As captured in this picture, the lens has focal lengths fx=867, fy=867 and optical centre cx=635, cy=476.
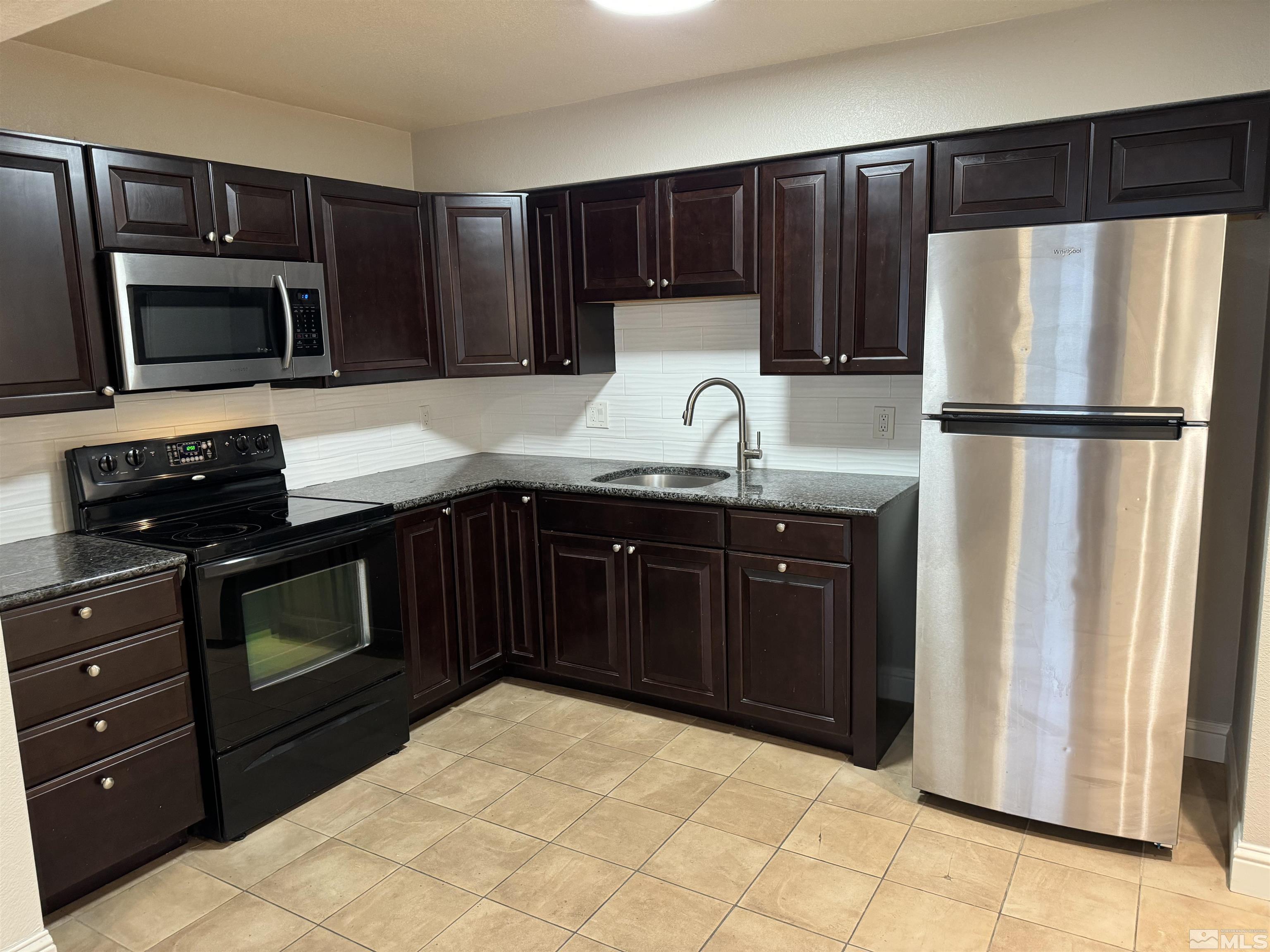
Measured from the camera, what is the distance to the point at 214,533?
8.54 ft

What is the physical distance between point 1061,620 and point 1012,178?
4.28 feet

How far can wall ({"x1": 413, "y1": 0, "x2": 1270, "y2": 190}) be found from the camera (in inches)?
92.2

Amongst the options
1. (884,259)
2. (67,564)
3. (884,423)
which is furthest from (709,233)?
(67,564)

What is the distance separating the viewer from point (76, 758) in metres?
2.16

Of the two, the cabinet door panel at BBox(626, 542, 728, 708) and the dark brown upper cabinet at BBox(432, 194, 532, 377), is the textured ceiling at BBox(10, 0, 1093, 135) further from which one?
the cabinet door panel at BBox(626, 542, 728, 708)

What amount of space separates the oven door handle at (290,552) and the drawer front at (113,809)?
17.4 inches

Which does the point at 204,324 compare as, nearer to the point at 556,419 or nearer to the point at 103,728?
the point at 103,728

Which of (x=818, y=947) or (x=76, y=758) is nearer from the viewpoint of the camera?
(x=818, y=947)

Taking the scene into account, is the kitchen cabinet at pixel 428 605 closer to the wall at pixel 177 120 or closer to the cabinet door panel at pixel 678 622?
the cabinet door panel at pixel 678 622

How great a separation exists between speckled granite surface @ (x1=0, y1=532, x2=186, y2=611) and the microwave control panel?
856mm

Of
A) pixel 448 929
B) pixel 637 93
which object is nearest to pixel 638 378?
pixel 637 93

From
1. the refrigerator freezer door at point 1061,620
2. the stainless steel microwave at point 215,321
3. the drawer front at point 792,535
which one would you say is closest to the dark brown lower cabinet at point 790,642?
the drawer front at point 792,535

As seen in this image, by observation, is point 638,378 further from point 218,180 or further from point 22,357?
point 22,357

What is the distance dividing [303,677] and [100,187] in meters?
1.53
